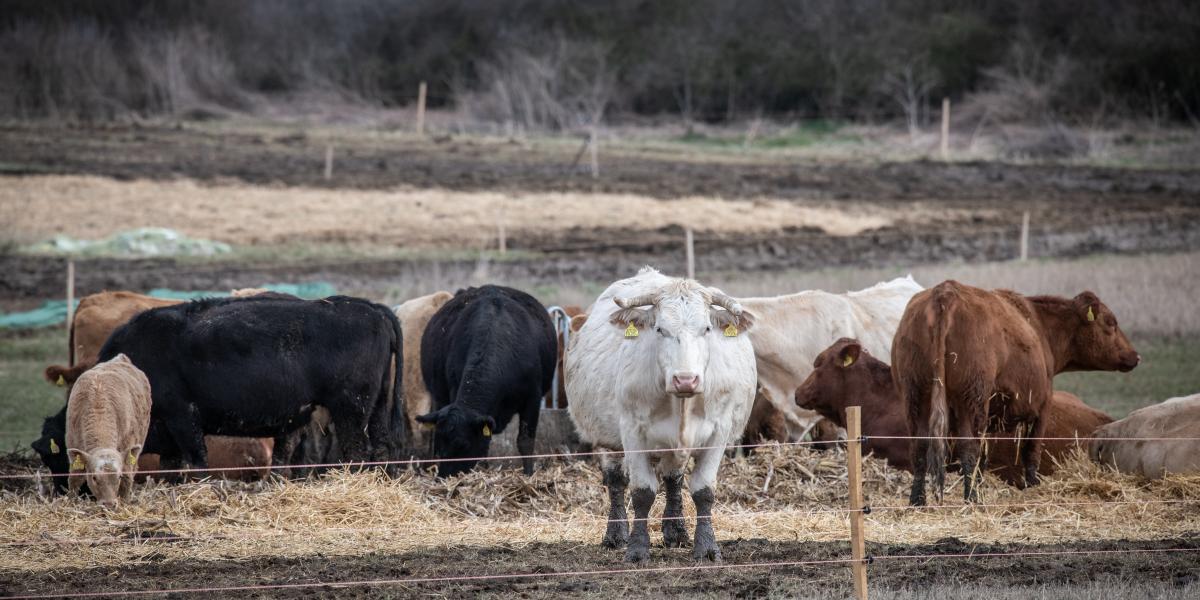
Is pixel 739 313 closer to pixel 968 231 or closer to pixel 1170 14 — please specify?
pixel 968 231

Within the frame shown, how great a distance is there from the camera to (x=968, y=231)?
2903cm

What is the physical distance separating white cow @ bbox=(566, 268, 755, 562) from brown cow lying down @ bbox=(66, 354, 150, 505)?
369 centimetres

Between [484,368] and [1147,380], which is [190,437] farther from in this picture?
[1147,380]

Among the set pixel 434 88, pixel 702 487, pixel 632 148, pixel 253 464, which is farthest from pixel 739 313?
pixel 434 88

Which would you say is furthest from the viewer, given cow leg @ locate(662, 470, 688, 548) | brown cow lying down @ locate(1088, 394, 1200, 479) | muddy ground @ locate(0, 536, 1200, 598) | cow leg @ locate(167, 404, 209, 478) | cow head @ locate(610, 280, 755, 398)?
cow leg @ locate(167, 404, 209, 478)

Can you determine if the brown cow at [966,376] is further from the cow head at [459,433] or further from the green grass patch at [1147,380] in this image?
the green grass patch at [1147,380]

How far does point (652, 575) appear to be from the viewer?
8.38 meters

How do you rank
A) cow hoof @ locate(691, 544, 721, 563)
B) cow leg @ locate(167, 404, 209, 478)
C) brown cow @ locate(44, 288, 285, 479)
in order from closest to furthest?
cow hoof @ locate(691, 544, 721, 563) < cow leg @ locate(167, 404, 209, 478) < brown cow @ locate(44, 288, 285, 479)

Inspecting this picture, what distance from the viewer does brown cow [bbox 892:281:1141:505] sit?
1089 centimetres

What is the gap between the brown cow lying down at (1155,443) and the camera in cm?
1098

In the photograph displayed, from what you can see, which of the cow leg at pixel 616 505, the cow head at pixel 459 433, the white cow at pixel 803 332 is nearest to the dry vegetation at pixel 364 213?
the white cow at pixel 803 332

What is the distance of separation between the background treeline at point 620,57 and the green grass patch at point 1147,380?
27.5m

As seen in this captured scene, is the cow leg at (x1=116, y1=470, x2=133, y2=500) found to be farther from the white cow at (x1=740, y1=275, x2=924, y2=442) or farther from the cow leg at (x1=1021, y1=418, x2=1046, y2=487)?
the cow leg at (x1=1021, y1=418, x2=1046, y2=487)

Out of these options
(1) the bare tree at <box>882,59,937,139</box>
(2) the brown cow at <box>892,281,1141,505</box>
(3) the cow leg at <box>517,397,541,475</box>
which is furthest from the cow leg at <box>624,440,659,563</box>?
(1) the bare tree at <box>882,59,937,139</box>
